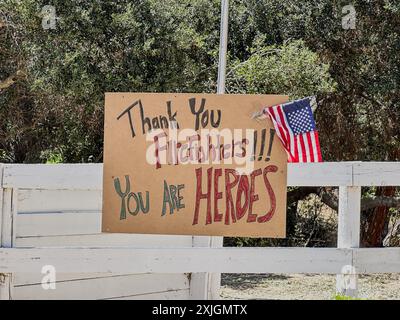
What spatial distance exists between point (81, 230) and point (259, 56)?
7.07 meters

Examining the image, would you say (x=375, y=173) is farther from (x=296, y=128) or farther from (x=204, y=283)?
(x=204, y=283)

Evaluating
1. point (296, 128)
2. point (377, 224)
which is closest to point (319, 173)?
point (296, 128)

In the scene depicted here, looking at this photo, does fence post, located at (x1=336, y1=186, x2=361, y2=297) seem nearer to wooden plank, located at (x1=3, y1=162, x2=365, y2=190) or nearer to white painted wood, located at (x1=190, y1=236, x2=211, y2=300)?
wooden plank, located at (x1=3, y1=162, x2=365, y2=190)

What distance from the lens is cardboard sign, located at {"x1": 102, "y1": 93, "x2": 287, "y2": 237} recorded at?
4.92 m

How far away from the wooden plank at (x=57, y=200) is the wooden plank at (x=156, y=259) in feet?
1.53

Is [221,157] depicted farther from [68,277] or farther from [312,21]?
[312,21]

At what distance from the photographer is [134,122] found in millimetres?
4965

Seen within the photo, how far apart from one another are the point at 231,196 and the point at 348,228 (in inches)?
33.7

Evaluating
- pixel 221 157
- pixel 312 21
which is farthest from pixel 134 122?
pixel 312 21

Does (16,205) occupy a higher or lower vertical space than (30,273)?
higher

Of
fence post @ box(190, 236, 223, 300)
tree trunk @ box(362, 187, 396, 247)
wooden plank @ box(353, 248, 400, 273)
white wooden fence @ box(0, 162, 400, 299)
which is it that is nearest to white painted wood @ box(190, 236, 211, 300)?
fence post @ box(190, 236, 223, 300)

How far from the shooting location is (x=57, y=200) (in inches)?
215

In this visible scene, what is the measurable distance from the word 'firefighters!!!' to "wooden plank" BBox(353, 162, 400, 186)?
0.58 m
